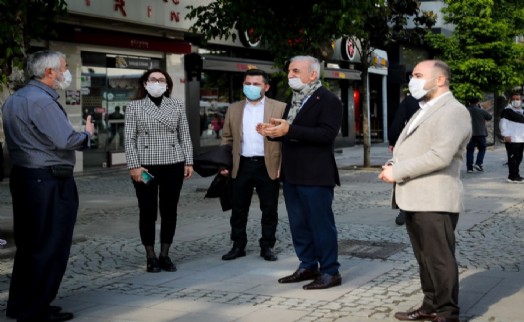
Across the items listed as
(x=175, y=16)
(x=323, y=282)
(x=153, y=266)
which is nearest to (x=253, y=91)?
(x=153, y=266)

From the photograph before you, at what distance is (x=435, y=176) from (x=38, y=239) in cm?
274

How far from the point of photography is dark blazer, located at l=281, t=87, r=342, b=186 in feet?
21.7

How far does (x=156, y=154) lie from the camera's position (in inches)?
292

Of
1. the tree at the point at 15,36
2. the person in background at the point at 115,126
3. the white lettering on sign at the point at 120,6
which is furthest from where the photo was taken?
the person in background at the point at 115,126

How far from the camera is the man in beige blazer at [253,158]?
785 centimetres

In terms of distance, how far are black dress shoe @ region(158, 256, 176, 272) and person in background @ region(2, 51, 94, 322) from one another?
1.81 meters

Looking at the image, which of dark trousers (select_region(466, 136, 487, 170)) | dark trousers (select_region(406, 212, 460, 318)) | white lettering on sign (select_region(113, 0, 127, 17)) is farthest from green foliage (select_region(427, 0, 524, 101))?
dark trousers (select_region(406, 212, 460, 318))

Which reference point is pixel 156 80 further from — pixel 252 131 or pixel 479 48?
pixel 479 48

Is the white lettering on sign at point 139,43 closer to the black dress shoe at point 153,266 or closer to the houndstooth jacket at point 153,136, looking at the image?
the houndstooth jacket at point 153,136

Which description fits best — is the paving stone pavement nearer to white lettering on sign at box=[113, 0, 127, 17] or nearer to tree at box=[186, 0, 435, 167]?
tree at box=[186, 0, 435, 167]

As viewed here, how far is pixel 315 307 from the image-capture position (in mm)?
6035

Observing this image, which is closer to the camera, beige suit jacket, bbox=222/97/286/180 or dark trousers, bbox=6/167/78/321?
dark trousers, bbox=6/167/78/321

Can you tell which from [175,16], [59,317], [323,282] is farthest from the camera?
[175,16]

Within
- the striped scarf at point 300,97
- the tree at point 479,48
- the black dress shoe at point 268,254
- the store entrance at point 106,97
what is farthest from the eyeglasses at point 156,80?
the tree at point 479,48
